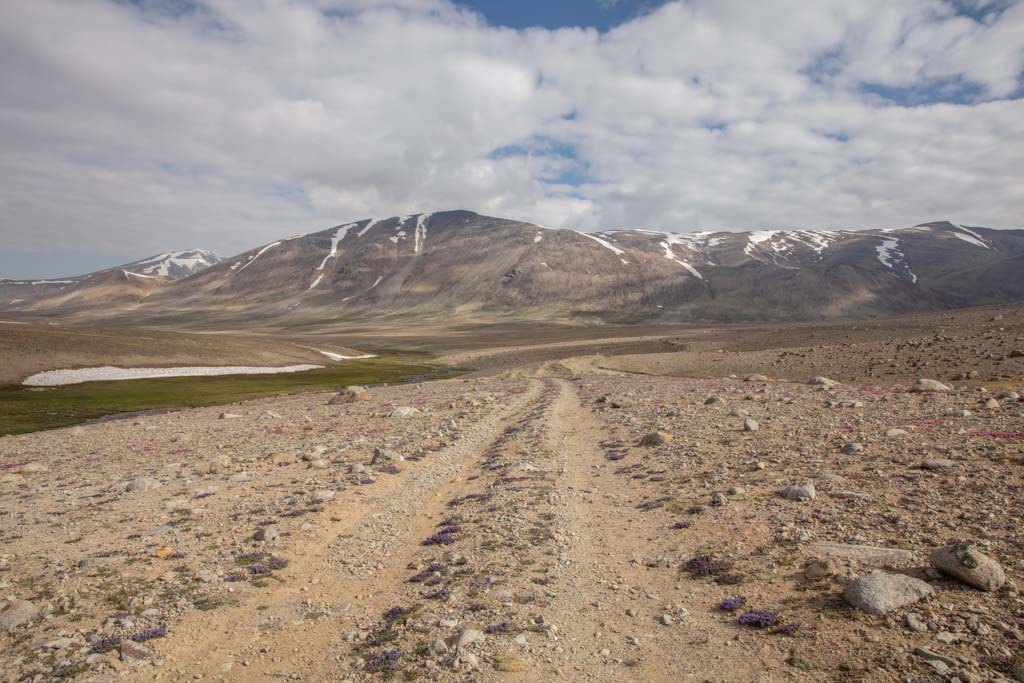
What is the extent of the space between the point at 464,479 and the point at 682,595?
425 inches

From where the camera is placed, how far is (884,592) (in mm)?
9023

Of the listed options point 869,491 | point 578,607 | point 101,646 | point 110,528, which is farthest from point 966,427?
point 110,528

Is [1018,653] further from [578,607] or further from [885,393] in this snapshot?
[885,393]

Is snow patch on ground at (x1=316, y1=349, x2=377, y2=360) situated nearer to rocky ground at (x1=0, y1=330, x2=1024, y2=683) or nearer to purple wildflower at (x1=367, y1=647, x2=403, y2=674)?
rocky ground at (x1=0, y1=330, x2=1024, y2=683)

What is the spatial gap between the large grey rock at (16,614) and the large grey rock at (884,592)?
15698 mm

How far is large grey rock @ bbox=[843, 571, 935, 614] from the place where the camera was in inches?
350

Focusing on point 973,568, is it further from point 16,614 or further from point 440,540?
point 16,614

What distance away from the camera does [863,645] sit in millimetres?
8219

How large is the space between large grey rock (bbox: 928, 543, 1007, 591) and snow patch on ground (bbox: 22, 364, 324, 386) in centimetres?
9205

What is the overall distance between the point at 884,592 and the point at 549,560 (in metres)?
6.52

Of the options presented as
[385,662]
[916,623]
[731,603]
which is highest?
[916,623]

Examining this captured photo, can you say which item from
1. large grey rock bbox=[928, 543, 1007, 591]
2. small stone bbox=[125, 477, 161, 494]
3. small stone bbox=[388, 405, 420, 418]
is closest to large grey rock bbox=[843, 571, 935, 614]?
large grey rock bbox=[928, 543, 1007, 591]

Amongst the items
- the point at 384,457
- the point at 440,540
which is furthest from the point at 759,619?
the point at 384,457

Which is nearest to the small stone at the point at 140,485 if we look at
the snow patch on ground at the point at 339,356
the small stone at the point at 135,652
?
the small stone at the point at 135,652
